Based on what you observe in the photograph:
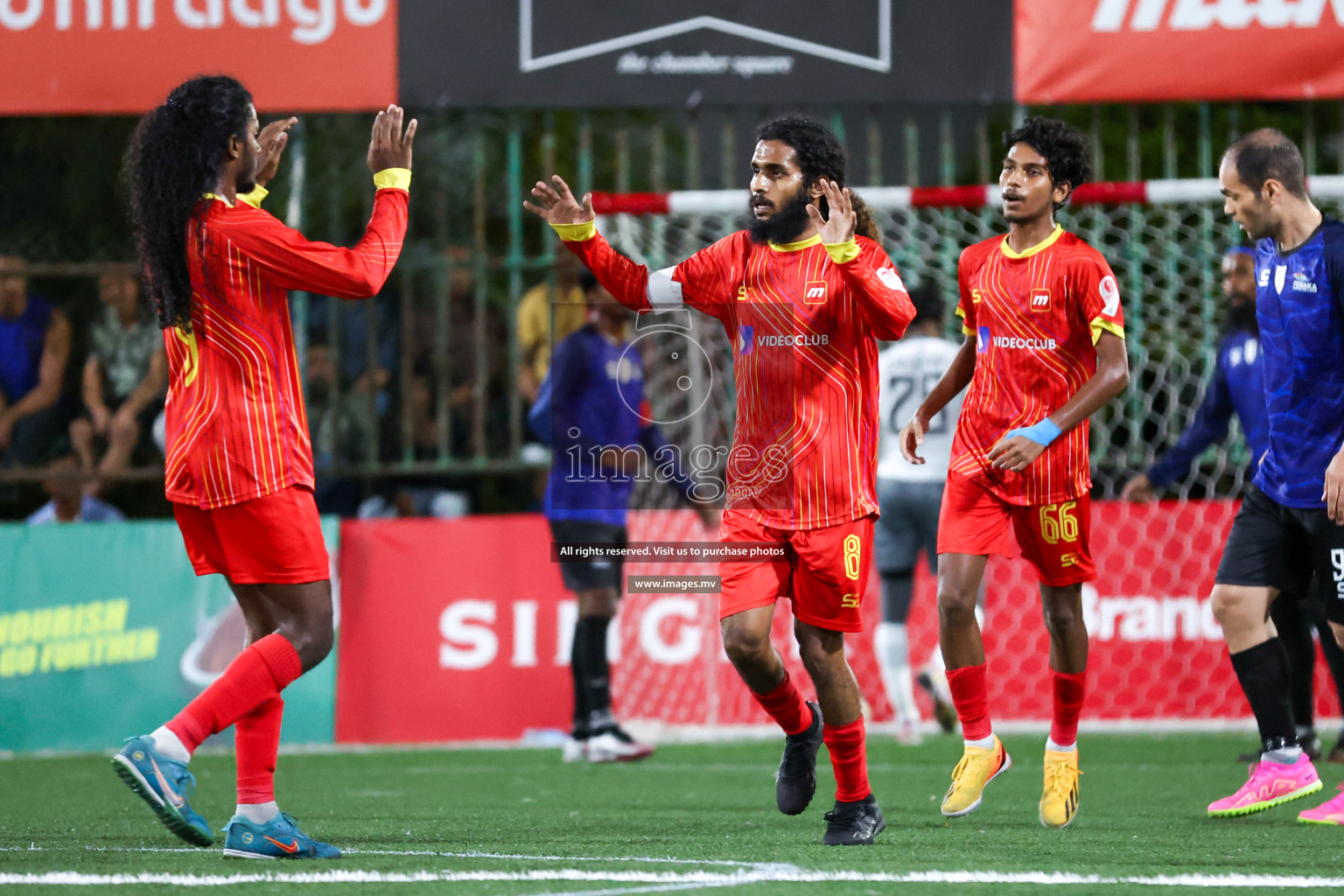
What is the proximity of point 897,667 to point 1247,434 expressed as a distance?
2078 millimetres

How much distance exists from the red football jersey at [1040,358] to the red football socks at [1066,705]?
0.63 m

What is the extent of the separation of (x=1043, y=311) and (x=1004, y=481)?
58 centimetres

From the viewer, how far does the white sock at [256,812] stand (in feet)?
14.3

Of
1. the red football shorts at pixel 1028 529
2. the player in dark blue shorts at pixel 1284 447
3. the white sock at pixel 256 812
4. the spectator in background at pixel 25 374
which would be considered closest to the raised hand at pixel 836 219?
the red football shorts at pixel 1028 529

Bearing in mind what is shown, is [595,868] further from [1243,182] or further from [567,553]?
[567,553]

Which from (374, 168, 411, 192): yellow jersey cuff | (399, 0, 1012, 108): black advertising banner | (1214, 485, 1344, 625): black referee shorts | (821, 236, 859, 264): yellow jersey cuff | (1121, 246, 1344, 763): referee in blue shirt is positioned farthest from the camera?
(399, 0, 1012, 108): black advertising banner

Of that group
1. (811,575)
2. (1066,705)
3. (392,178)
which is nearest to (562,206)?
(392,178)

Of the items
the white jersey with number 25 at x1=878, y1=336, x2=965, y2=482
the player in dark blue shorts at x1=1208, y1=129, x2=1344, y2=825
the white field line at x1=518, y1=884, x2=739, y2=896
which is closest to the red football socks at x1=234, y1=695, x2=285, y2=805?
the white field line at x1=518, y1=884, x2=739, y2=896

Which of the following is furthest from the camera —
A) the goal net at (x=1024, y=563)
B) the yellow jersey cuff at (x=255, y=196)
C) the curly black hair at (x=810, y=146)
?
the goal net at (x=1024, y=563)

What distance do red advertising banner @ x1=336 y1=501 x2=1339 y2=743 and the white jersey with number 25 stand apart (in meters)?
0.87

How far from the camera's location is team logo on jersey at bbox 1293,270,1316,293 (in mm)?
5246

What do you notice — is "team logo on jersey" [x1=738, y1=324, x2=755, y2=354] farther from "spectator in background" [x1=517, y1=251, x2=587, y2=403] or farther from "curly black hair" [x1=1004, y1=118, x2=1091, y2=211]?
"spectator in background" [x1=517, y1=251, x2=587, y2=403]

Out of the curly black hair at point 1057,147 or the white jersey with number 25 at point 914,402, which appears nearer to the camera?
the curly black hair at point 1057,147

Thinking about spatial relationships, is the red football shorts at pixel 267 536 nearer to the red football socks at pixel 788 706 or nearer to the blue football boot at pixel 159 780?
the blue football boot at pixel 159 780
